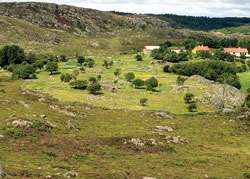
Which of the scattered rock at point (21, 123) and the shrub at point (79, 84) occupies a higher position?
the scattered rock at point (21, 123)

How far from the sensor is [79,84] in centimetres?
15100

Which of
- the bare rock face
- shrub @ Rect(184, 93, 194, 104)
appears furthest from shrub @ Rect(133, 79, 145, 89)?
shrub @ Rect(184, 93, 194, 104)

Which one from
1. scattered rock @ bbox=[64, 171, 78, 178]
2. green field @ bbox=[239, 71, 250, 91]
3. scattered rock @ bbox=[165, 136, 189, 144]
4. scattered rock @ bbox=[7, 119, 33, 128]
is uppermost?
scattered rock @ bbox=[64, 171, 78, 178]

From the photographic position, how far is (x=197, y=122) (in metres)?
118

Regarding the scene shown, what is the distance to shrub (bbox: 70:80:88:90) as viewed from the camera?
15138cm

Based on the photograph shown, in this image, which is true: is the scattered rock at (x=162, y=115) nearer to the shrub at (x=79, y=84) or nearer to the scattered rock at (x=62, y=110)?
the scattered rock at (x=62, y=110)

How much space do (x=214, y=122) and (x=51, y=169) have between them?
64469 mm

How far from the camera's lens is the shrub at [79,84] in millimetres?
151375

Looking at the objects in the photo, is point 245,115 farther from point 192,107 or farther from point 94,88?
point 94,88

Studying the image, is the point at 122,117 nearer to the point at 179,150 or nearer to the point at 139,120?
the point at 139,120

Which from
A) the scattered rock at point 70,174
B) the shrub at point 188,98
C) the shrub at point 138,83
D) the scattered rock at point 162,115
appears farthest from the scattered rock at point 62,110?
the scattered rock at point 70,174

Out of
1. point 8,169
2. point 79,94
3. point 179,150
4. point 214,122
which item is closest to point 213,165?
point 179,150

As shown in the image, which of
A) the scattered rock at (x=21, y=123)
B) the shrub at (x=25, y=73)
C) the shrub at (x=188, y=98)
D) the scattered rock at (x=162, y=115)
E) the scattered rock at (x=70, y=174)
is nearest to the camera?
the scattered rock at (x=70, y=174)

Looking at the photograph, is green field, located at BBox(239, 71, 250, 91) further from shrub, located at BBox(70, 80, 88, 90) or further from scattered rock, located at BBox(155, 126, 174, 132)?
scattered rock, located at BBox(155, 126, 174, 132)
